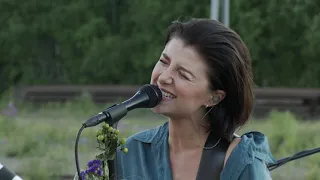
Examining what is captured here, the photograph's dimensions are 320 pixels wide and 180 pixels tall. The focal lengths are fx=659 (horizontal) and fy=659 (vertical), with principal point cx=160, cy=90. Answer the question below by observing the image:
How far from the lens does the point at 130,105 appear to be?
1.59m

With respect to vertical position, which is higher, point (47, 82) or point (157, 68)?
point (157, 68)

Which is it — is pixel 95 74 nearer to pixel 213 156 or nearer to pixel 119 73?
pixel 119 73

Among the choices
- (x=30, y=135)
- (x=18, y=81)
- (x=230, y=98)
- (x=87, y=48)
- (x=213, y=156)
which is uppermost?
(x=230, y=98)

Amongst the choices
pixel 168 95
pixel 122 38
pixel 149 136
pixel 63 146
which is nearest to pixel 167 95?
pixel 168 95

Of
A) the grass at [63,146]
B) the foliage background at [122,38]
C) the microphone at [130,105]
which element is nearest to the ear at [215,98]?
the microphone at [130,105]

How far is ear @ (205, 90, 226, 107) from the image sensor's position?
192 cm

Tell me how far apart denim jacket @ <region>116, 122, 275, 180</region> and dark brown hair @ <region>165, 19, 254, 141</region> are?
76 mm

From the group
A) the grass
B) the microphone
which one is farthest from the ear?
the grass

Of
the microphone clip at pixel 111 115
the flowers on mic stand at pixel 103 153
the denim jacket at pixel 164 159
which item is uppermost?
the microphone clip at pixel 111 115

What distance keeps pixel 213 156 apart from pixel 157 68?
12.4 inches

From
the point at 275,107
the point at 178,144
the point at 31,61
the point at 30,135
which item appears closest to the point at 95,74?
the point at 31,61

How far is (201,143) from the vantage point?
6.52 ft

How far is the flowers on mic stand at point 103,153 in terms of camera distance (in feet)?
5.04

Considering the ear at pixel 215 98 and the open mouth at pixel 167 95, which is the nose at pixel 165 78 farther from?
the ear at pixel 215 98
